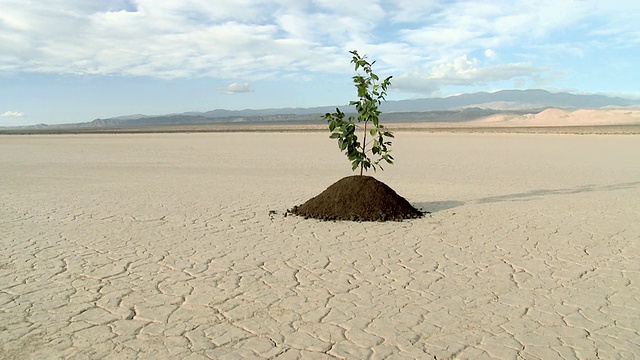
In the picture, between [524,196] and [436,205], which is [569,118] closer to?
[524,196]

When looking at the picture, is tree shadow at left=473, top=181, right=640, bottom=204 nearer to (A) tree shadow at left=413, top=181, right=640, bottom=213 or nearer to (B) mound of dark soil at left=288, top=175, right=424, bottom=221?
(A) tree shadow at left=413, top=181, right=640, bottom=213

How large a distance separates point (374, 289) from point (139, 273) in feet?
7.46

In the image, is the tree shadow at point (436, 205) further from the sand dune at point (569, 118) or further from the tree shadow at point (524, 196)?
the sand dune at point (569, 118)

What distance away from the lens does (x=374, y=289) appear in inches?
185

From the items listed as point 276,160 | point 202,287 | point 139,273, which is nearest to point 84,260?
point 139,273

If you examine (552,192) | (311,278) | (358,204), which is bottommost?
(552,192)

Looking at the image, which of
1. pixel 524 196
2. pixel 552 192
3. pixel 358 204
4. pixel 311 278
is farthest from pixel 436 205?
pixel 311 278

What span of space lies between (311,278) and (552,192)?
748 centimetres

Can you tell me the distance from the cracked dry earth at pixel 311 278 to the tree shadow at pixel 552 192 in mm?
91

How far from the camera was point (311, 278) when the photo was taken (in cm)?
502

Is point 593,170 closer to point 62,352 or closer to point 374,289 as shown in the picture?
point 374,289

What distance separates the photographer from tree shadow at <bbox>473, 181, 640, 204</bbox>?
32.0 ft

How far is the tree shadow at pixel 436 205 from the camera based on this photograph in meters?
8.62

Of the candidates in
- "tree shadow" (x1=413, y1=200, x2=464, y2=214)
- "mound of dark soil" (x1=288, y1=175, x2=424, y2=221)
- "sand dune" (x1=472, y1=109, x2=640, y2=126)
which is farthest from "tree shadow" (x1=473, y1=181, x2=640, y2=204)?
"sand dune" (x1=472, y1=109, x2=640, y2=126)
